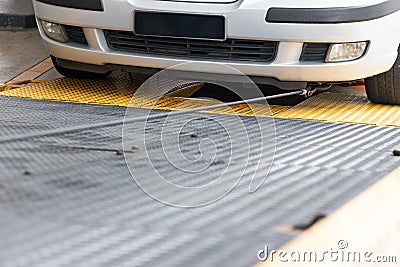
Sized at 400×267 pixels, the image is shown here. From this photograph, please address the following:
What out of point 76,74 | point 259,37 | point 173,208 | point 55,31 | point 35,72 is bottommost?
point 35,72

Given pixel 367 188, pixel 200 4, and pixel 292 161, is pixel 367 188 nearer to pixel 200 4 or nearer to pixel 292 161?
pixel 292 161

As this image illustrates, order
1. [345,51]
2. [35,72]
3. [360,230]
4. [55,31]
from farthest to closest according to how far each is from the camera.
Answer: [35,72] → [55,31] → [345,51] → [360,230]

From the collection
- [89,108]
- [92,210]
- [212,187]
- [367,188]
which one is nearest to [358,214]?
[367,188]

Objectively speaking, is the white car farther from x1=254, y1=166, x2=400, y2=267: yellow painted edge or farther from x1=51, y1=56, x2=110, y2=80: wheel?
x1=254, y1=166, x2=400, y2=267: yellow painted edge

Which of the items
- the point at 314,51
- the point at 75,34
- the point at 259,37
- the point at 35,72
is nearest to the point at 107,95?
the point at 75,34

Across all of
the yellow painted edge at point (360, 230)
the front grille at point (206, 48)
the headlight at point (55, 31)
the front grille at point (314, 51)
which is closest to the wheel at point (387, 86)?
the front grille at point (314, 51)

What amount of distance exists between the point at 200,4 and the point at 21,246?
7.98ft

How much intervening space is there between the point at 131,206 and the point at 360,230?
0.48 meters

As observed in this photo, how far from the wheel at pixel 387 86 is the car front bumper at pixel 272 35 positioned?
0.08 m

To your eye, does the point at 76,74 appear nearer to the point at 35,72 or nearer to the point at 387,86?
the point at 35,72

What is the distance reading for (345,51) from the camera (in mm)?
3467

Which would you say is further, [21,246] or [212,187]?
[212,187]

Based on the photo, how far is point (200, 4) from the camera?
11.1 feet

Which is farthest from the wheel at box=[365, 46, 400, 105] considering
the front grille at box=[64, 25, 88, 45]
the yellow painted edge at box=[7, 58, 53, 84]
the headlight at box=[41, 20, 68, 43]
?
the yellow painted edge at box=[7, 58, 53, 84]
